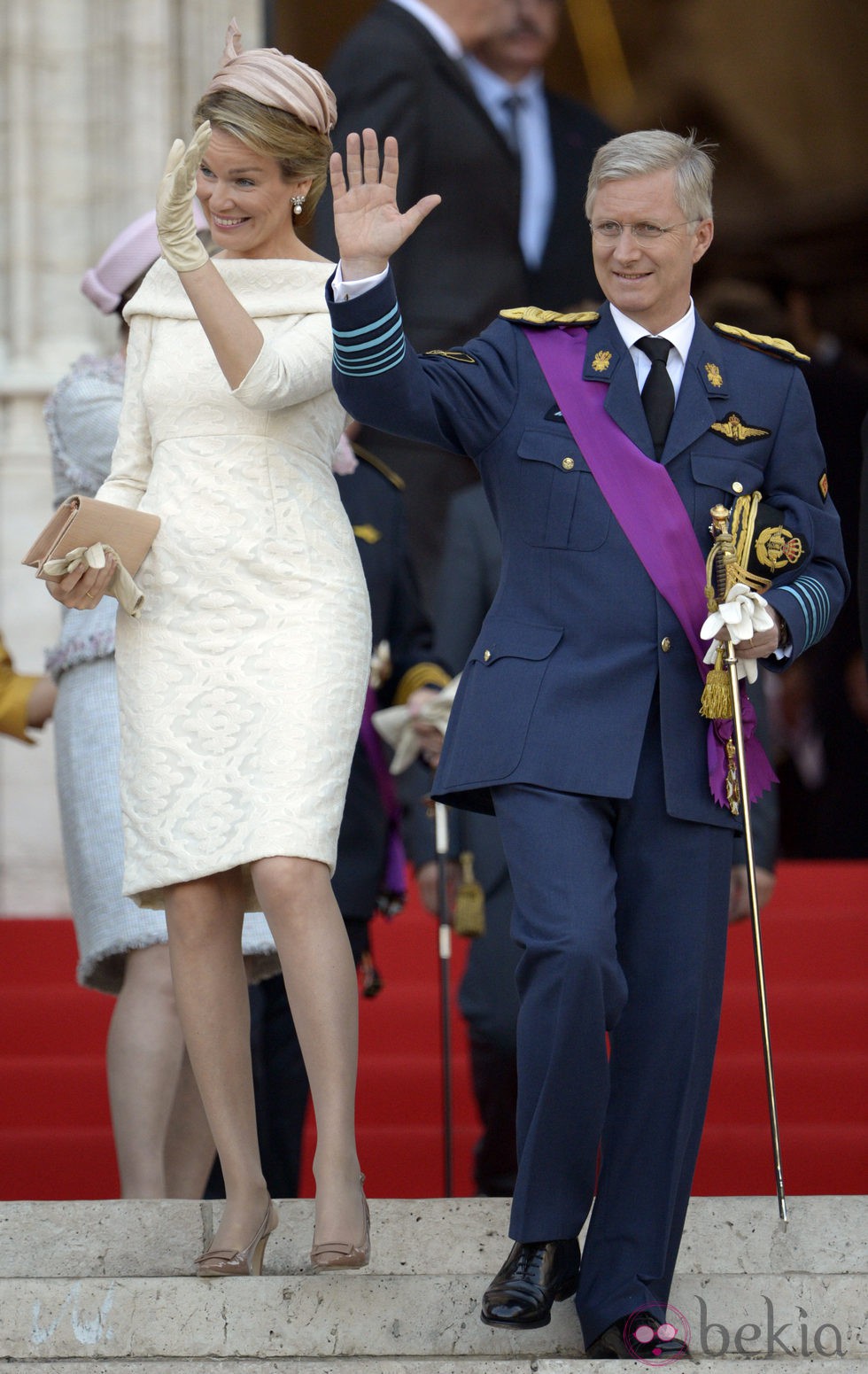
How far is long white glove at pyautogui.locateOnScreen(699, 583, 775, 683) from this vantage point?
11.4 feet

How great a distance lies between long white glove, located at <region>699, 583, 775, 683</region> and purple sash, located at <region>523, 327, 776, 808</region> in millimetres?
67

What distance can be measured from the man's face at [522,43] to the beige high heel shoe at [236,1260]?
5.78 meters

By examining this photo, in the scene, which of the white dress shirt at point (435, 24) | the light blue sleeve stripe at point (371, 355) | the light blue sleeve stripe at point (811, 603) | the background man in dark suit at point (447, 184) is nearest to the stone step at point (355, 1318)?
the light blue sleeve stripe at point (811, 603)

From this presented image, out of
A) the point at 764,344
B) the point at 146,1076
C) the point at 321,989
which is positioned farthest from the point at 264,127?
the point at 146,1076

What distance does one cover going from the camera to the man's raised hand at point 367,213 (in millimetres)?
3328

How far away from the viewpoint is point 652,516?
3553 millimetres

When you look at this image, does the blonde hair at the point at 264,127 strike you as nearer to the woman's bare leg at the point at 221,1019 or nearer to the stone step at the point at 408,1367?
the woman's bare leg at the point at 221,1019

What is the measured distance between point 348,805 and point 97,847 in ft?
2.03

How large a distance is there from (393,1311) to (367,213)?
5.27 ft

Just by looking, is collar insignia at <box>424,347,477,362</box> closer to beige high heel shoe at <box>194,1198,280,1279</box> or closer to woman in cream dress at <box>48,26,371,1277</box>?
woman in cream dress at <box>48,26,371,1277</box>

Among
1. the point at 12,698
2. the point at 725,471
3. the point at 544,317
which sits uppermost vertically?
the point at 544,317

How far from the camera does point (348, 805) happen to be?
4824 mm

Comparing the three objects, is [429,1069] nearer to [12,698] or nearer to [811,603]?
[12,698]

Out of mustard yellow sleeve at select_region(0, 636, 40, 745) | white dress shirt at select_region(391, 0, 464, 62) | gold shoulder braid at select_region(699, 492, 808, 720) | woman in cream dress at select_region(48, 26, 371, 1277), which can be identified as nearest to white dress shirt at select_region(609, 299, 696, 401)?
gold shoulder braid at select_region(699, 492, 808, 720)
